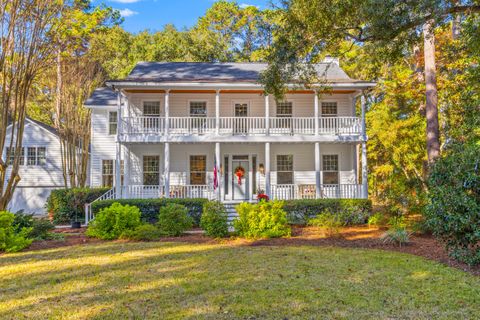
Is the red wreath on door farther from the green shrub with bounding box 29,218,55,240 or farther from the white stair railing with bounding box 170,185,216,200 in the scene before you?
the green shrub with bounding box 29,218,55,240

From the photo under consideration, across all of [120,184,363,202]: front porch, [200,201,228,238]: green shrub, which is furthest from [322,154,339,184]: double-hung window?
[200,201,228,238]: green shrub

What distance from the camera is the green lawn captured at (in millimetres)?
4570

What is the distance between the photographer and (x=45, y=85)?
2116 centimetres

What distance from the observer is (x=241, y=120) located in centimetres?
1702

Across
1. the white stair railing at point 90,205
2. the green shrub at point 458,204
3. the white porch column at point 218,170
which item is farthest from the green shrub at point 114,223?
the green shrub at point 458,204

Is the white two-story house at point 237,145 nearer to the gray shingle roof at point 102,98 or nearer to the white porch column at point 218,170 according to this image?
the white porch column at point 218,170

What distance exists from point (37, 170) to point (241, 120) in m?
12.8

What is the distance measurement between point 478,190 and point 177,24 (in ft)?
104

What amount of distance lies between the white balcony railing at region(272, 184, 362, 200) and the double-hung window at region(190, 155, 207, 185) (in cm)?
354

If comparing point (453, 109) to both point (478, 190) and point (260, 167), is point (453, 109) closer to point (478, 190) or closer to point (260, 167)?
point (260, 167)

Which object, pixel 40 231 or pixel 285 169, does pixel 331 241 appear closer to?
pixel 285 169

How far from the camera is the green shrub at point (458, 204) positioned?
20.9ft

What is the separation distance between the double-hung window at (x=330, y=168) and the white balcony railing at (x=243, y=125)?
5.04 ft

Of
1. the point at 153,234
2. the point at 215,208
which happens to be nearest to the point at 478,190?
the point at 215,208
